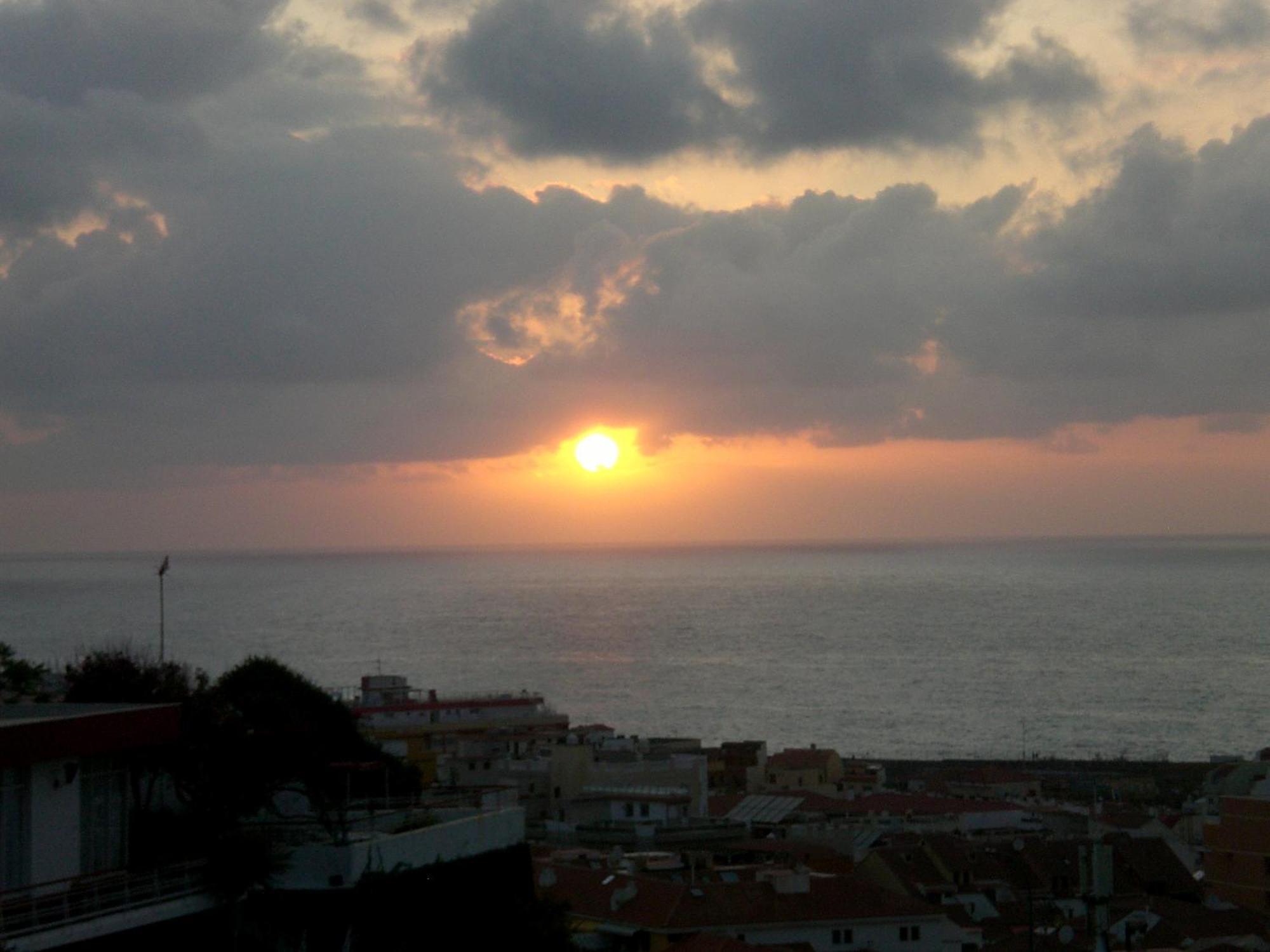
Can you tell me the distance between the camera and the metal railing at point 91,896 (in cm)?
1428

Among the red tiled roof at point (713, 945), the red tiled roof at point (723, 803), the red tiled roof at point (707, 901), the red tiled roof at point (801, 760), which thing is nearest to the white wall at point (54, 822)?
the red tiled roof at point (713, 945)

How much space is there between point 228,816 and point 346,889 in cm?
162

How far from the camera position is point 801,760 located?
242 feet

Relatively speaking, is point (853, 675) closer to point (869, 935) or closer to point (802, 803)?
point (802, 803)

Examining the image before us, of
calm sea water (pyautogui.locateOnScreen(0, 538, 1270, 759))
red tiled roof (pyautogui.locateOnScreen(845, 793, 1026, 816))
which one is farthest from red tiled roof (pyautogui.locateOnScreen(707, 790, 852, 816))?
calm sea water (pyautogui.locateOnScreen(0, 538, 1270, 759))

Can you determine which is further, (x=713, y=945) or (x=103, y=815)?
(x=713, y=945)

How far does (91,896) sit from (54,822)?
1.08 meters

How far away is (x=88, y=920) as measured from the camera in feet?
48.2

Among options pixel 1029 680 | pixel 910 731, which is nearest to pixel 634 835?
pixel 910 731

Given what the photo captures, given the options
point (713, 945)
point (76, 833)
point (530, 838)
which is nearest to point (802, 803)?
point (530, 838)

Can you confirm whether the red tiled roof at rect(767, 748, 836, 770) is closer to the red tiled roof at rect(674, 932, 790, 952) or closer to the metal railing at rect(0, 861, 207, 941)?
the red tiled roof at rect(674, 932, 790, 952)

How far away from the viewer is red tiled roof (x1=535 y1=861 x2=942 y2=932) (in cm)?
3170

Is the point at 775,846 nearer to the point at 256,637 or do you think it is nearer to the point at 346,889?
the point at 346,889

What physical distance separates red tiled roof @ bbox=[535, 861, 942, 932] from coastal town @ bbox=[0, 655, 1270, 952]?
0.08 metres
